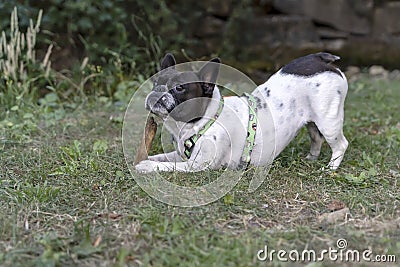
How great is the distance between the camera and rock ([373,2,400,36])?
26.7 feet

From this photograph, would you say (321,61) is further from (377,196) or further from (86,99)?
(86,99)

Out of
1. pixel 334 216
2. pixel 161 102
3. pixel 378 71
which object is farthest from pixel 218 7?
pixel 334 216

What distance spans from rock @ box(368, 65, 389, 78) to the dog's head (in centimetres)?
491

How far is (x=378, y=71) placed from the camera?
26.4 feet

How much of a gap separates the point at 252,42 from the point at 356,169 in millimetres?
4093

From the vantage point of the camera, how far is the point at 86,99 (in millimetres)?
5707

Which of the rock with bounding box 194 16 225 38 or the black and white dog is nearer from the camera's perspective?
the black and white dog

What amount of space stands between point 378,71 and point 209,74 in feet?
16.6

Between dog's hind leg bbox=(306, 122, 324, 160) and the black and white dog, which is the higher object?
the black and white dog

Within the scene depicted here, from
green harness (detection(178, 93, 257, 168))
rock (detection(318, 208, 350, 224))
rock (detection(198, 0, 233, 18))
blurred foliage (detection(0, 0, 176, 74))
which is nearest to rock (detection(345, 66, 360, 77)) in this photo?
rock (detection(198, 0, 233, 18))

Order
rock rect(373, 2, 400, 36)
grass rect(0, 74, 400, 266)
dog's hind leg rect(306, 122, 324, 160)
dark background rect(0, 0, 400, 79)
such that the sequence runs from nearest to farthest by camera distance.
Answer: grass rect(0, 74, 400, 266) → dog's hind leg rect(306, 122, 324, 160) → dark background rect(0, 0, 400, 79) → rock rect(373, 2, 400, 36)

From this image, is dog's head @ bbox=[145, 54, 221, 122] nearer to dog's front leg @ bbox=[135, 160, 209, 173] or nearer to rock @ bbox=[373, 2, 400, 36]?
dog's front leg @ bbox=[135, 160, 209, 173]

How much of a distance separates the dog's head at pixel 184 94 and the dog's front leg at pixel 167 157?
33cm

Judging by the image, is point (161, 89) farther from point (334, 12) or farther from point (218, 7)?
point (334, 12)
